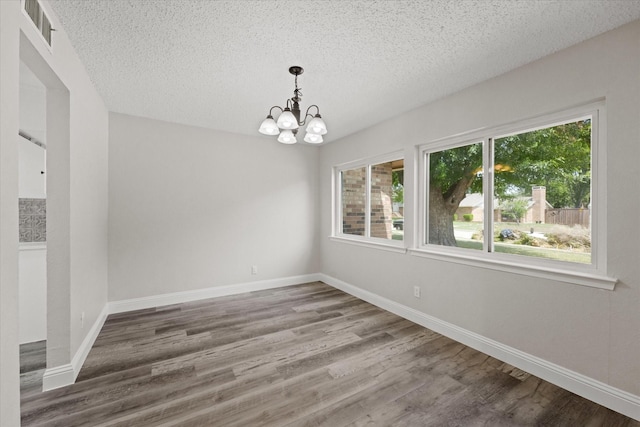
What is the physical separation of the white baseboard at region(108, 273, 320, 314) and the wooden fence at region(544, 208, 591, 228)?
11.5 feet

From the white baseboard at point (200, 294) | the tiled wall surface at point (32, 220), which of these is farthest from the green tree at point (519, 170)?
the tiled wall surface at point (32, 220)

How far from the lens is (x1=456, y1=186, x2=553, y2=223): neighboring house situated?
90.0 inches

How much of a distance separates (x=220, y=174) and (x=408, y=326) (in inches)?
127

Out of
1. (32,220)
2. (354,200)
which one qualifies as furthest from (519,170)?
(32,220)

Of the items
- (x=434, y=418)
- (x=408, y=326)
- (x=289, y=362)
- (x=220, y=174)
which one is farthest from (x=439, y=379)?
(x=220, y=174)

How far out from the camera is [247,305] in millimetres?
3680

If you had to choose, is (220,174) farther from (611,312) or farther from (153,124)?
(611,312)

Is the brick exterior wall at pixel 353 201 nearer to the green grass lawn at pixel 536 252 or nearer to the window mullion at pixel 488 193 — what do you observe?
the green grass lawn at pixel 536 252

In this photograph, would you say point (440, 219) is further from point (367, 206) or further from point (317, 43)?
point (317, 43)

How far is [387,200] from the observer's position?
392 centimetres

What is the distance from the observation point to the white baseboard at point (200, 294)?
3451 millimetres

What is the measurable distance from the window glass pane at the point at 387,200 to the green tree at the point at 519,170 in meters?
0.51

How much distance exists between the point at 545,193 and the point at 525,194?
0.46 ft

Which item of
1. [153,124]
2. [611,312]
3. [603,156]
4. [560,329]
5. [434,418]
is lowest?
Result: [434,418]
